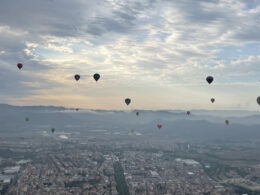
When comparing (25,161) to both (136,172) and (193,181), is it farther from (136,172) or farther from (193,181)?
(193,181)

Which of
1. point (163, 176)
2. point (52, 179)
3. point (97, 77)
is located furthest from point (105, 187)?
point (97, 77)

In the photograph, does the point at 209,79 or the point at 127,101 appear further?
the point at 127,101

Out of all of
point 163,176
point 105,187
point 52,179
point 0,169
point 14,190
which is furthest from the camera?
point 0,169

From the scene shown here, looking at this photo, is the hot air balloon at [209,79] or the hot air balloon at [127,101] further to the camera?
the hot air balloon at [127,101]

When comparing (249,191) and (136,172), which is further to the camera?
(136,172)

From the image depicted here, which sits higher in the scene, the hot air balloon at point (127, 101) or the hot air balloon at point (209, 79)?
the hot air balloon at point (209, 79)

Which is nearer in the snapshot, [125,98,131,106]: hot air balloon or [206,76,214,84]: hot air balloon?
[206,76,214,84]: hot air balloon

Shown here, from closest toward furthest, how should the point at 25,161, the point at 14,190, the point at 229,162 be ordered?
the point at 14,190 → the point at 25,161 → the point at 229,162

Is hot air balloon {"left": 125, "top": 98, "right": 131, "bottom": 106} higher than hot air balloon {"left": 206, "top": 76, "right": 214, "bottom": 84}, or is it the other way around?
hot air balloon {"left": 206, "top": 76, "right": 214, "bottom": 84}

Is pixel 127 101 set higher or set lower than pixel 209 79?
lower

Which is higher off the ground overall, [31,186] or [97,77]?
[97,77]
